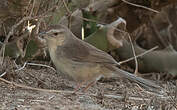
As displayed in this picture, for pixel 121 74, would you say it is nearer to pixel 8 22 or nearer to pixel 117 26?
pixel 117 26

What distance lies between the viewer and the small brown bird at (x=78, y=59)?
522 cm

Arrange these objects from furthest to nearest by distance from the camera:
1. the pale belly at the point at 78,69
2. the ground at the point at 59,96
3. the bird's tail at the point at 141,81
Answer: the bird's tail at the point at 141,81 < the pale belly at the point at 78,69 < the ground at the point at 59,96

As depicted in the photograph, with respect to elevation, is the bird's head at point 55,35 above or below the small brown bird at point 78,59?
above

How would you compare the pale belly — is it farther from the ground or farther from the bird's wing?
the ground

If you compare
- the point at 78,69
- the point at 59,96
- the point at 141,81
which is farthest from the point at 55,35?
the point at 141,81

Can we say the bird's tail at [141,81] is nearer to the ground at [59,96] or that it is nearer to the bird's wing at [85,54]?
the ground at [59,96]

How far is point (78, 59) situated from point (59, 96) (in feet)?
1.99

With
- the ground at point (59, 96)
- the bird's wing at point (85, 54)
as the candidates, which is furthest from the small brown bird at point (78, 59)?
the ground at point (59, 96)

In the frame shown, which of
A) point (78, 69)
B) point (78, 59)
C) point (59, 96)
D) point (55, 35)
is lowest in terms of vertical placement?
point (59, 96)

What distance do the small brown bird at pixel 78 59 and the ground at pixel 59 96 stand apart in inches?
8.7

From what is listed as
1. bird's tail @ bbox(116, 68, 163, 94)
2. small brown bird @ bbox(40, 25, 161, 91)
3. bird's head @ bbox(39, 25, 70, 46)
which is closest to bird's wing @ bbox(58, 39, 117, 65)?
small brown bird @ bbox(40, 25, 161, 91)

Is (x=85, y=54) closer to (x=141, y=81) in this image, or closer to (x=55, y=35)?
(x=55, y=35)

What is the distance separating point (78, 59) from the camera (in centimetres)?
527

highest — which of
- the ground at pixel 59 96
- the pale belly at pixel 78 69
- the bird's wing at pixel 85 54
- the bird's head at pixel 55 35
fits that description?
the bird's head at pixel 55 35
